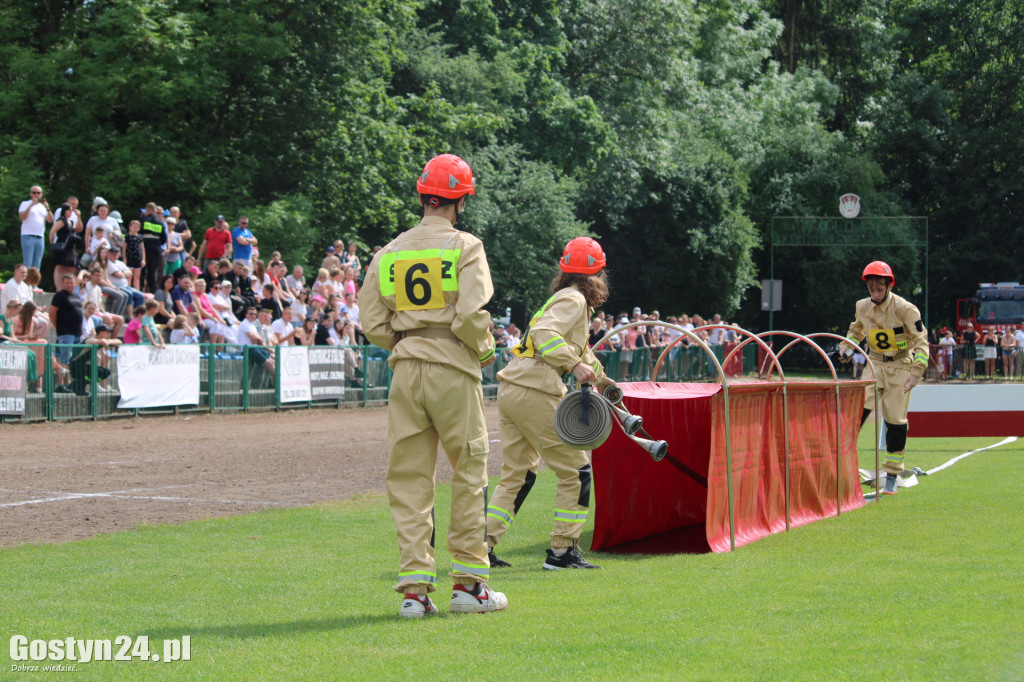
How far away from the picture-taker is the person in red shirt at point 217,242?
77.9 feet

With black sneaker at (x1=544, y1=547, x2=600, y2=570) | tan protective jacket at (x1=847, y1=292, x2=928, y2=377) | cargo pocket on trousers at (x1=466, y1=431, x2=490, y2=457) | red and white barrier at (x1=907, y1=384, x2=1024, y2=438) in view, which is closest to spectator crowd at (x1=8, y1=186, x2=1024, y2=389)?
red and white barrier at (x1=907, y1=384, x2=1024, y2=438)

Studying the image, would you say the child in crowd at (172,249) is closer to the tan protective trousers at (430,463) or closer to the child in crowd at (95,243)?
the child in crowd at (95,243)

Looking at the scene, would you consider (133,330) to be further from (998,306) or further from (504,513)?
(998,306)

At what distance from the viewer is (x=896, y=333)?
40.4 ft

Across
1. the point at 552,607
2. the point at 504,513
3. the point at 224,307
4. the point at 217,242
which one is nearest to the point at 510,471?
the point at 504,513

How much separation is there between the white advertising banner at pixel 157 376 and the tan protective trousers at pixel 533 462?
13.0 m

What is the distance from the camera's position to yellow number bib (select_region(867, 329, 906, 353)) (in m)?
12.3

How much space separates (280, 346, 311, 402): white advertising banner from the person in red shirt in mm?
2696

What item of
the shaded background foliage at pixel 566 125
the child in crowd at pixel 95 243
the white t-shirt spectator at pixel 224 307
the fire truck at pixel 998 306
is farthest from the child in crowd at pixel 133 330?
the fire truck at pixel 998 306

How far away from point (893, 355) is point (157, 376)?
12797 millimetres

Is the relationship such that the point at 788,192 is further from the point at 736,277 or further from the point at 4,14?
the point at 4,14

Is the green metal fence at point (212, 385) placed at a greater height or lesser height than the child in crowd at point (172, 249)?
lesser

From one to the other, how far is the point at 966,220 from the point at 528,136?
24604 millimetres

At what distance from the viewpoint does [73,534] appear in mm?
8992
